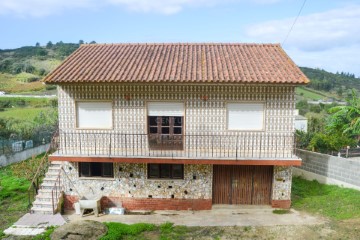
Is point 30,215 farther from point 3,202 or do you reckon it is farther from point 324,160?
point 324,160

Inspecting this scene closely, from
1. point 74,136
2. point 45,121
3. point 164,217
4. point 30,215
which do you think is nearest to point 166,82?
point 74,136

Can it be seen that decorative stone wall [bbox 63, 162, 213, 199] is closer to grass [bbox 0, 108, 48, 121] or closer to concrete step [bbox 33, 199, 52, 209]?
concrete step [bbox 33, 199, 52, 209]

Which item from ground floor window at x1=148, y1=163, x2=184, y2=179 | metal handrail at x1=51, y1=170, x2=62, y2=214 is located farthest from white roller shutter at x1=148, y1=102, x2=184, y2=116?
metal handrail at x1=51, y1=170, x2=62, y2=214

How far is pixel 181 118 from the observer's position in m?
12.5

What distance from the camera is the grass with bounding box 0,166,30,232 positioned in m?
12.3

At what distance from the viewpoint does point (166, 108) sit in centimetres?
1246

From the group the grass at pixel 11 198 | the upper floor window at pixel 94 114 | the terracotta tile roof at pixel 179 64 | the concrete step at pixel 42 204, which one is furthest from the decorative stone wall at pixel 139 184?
the terracotta tile roof at pixel 179 64

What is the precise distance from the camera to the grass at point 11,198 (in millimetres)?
12312

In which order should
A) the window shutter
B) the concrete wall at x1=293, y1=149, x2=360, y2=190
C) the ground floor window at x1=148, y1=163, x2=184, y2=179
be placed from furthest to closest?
the concrete wall at x1=293, y1=149, x2=360, y2=190, the window shutter, the ground floor window at x1=148, y1=163, x2=184, y2=179

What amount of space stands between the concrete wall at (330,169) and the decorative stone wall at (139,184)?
640cm

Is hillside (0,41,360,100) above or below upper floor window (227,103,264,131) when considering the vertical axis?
above

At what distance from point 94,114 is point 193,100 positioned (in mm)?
4206

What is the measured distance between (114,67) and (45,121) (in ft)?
68.8

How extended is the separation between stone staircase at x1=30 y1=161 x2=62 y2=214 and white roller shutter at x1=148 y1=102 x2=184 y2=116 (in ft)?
16.8
